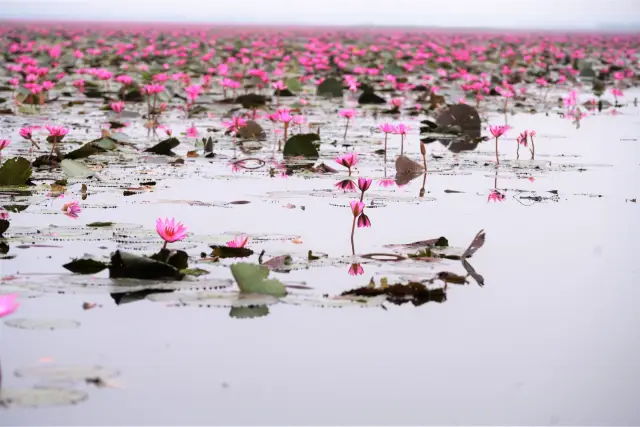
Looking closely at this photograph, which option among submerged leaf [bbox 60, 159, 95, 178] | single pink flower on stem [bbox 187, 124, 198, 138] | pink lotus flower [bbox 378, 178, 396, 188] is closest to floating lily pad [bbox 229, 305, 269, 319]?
pink lotus flower [bbox 378, 178, 396, 188]

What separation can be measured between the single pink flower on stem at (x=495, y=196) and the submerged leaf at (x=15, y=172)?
1.91 m

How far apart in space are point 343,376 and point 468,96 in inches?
306

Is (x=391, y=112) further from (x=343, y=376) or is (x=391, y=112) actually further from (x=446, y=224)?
(x=343, y=376)

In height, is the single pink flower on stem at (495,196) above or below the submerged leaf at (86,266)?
below

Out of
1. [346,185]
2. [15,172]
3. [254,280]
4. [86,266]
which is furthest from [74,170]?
[254,280]

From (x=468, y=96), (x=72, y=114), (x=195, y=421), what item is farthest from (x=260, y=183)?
(x=468, y=96)

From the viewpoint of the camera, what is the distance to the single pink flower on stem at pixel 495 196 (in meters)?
3.69

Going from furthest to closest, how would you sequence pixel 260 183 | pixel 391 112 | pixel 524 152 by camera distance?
pixel 391 112
pixel 524 152
pixel 260 183

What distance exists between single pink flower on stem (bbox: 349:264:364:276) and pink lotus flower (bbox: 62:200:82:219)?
46.2 inches

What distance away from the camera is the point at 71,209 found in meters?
3.27

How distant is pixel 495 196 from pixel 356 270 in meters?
1.42

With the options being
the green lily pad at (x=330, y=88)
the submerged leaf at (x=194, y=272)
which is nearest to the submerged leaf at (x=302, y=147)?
the submerged leaf at (x=194, y=272)

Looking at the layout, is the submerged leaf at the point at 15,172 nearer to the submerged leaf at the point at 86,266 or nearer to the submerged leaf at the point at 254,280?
the submerged leaf at the point at 86,266

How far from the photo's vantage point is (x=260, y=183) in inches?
160
